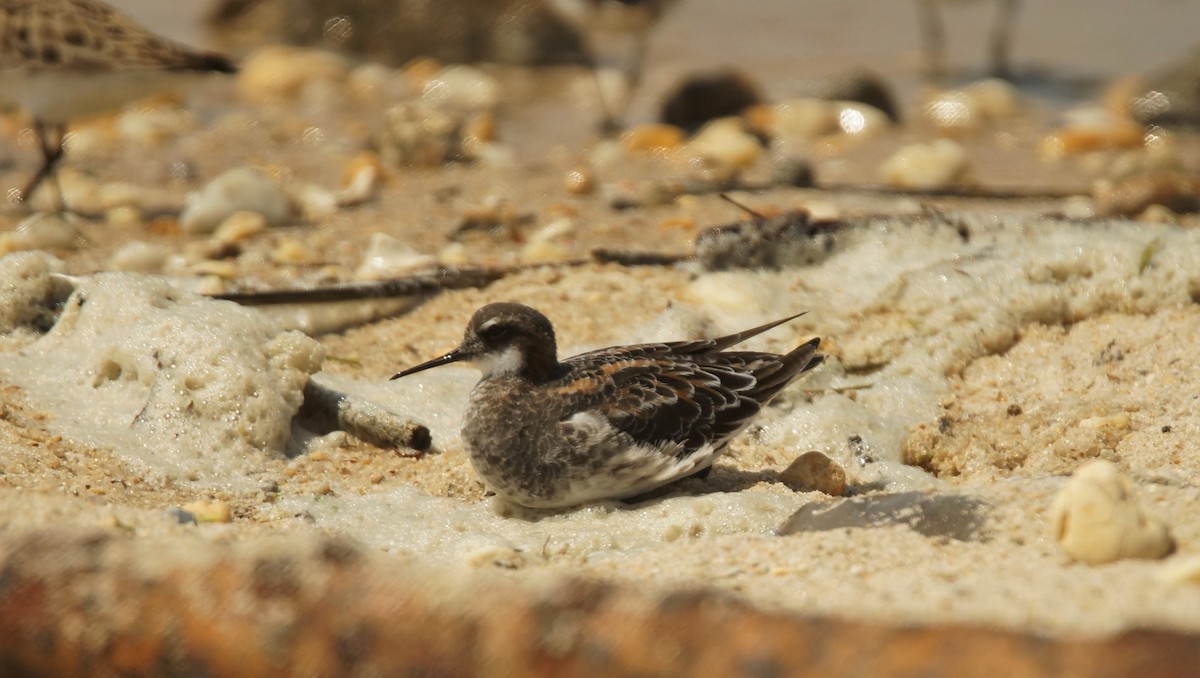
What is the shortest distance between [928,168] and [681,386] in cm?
524

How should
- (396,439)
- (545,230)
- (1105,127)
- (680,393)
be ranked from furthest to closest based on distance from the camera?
(1105,127) < (545,230) < (396,439) < (680,393)

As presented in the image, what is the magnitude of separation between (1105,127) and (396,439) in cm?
792

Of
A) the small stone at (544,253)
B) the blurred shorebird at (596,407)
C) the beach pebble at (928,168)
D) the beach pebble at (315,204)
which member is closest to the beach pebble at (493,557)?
the blurred shorebird at (596,407)

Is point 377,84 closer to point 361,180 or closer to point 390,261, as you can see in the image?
point 361,180

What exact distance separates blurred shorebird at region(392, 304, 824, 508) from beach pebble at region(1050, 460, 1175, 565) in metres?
1.25

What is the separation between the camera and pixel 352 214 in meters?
7.54

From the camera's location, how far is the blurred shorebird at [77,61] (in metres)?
7.74

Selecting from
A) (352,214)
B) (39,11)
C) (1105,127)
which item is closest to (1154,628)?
(352,214)

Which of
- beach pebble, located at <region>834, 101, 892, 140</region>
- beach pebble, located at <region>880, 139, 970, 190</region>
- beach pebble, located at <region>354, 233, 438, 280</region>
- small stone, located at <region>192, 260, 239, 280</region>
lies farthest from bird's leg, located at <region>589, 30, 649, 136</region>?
small stone, located at <region>192, 260, 239, 280</region>

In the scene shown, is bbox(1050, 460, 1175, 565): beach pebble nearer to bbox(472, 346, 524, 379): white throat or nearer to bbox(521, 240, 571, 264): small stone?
bbox(472, 346, 524, 379): white throat

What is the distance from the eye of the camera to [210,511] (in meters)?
3.57

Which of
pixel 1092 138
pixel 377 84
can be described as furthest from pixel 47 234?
pixel 1092 138

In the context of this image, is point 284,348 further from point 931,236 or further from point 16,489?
point 931,236

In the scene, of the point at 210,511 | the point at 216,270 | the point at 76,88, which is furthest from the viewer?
the point at 76,88
